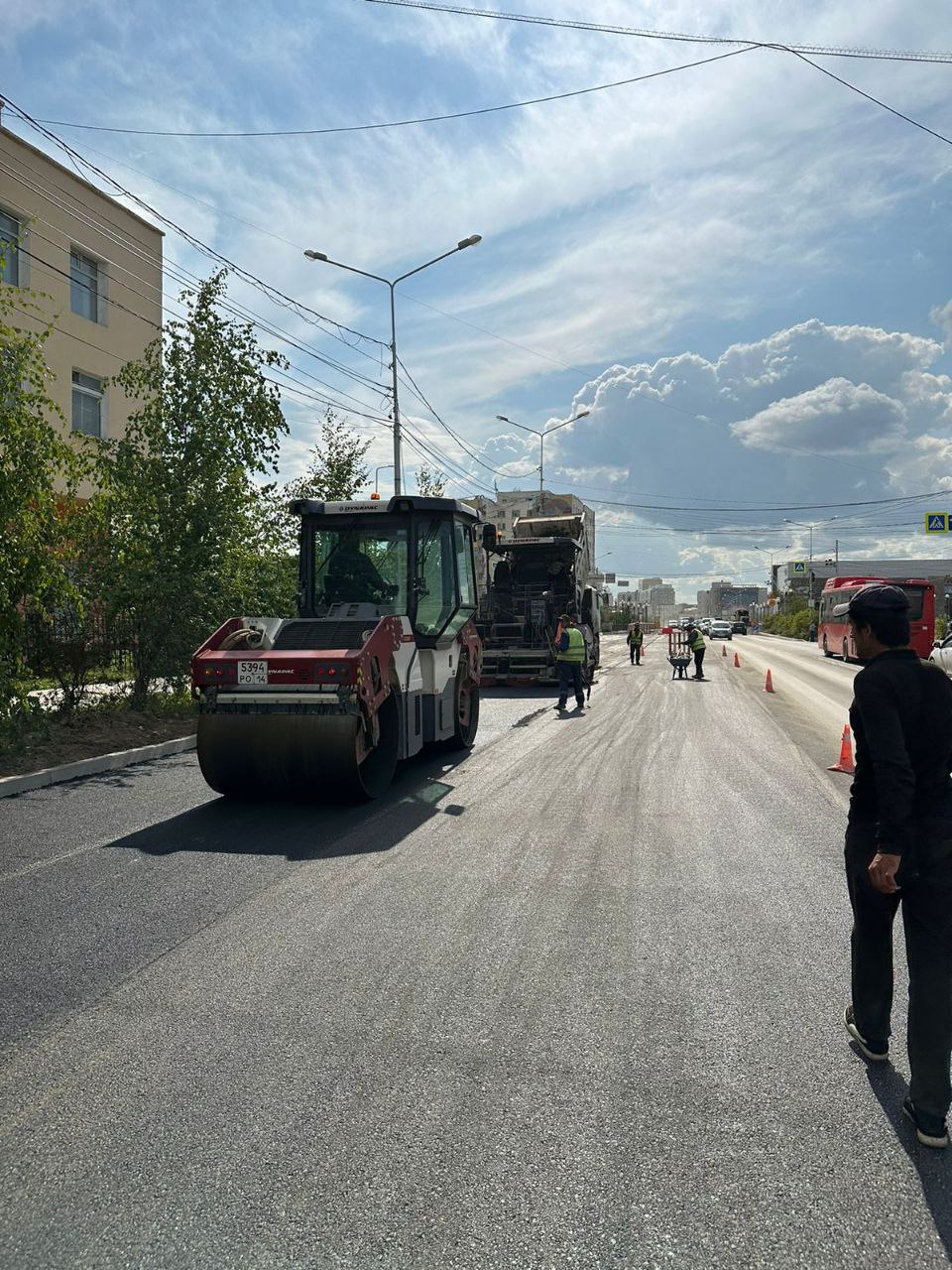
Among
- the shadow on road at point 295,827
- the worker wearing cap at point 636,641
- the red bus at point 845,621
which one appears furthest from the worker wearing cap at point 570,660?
the worker wearing cap at point 636,641

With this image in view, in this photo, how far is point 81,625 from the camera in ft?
39.0

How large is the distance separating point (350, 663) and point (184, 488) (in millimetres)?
6726

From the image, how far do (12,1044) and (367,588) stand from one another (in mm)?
6932

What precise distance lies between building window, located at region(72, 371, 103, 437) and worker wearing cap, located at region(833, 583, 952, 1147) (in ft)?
78.7

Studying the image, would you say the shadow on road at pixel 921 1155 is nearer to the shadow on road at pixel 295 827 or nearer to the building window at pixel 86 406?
the shadow on road at pixel 295 827

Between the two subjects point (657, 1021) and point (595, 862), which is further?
point (595, 862)

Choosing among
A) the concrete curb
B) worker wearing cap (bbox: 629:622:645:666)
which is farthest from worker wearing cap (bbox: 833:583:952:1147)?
worker wearing cap (bbox: 629:622:645:666)

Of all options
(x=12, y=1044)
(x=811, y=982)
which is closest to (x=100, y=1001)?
(x=12, y=1044)

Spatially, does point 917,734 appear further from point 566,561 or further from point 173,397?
point 566,561

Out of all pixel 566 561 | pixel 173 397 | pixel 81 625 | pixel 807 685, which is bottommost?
pixel 807 685

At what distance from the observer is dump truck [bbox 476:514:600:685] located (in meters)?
22.8

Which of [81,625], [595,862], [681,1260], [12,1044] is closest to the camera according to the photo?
[681,1260]

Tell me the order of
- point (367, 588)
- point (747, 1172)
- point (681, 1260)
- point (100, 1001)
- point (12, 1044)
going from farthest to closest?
1. point (367, 588)
2. point (100, 1001)
3. point (12, 1044)
4. point (747, 1172)
5. point (681, 1260)

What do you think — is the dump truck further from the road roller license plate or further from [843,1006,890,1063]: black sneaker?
[843,1006,890,1063]: black sneaker
